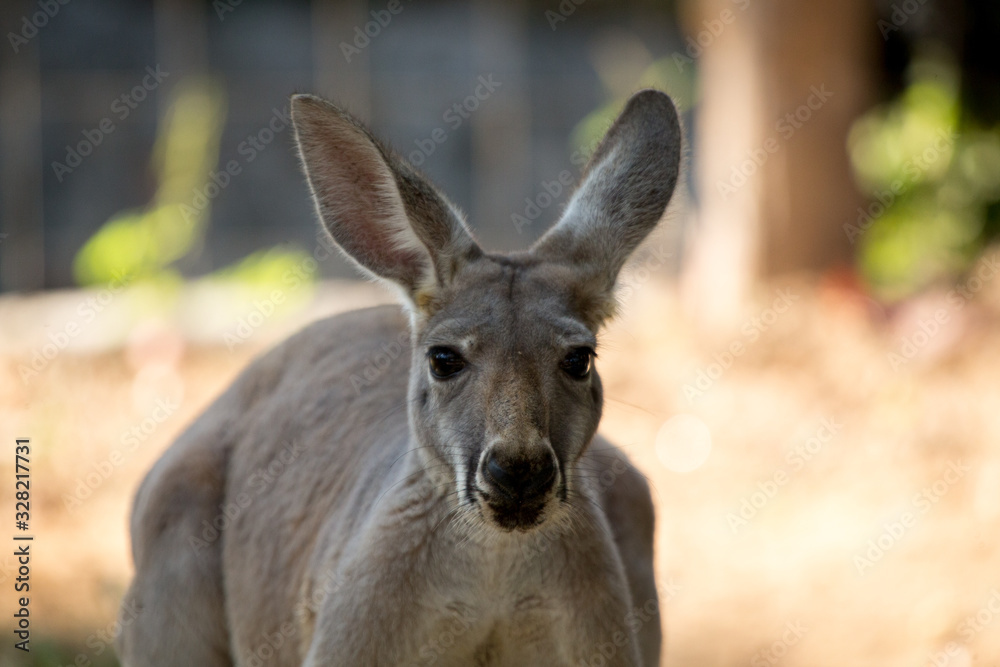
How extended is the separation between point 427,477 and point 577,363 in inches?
27.4

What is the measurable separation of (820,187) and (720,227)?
104cm

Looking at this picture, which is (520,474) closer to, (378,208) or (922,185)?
(378,208)

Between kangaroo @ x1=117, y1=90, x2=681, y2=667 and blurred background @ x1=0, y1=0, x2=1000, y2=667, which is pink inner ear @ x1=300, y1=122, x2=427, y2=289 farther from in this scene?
blurred background @ x1=0, y1=0, x2=1000, y2=667

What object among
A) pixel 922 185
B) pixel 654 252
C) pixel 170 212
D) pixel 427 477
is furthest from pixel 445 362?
pixel 922 185

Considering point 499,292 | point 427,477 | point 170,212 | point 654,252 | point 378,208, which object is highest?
point 170,212

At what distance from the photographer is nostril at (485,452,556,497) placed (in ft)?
11.7

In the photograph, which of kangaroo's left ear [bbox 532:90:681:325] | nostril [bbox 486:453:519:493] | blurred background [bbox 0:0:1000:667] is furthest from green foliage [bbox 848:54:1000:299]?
nostril [bbox 486:453:519:493]

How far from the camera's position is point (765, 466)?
8.76m

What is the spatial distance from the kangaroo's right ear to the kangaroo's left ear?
399 millimetres

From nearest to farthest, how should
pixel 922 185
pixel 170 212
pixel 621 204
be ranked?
pixel 621 204 → pixel 170 212 → pixel 922 185

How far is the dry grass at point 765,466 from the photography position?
21.6ft

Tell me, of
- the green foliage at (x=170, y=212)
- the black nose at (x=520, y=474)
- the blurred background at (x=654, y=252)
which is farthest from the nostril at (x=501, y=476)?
the green foliage at (x=170, y=212)

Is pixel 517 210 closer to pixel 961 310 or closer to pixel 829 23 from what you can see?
pixel 829 23

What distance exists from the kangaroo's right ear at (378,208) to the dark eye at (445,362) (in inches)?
11.4
